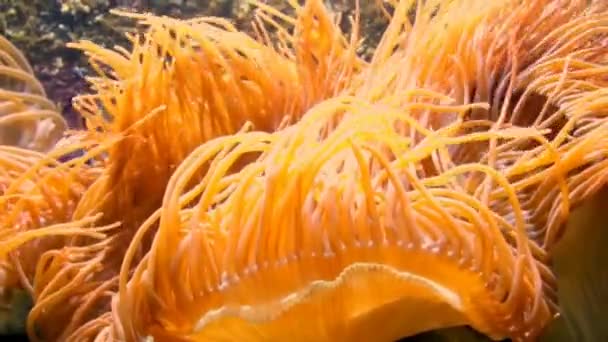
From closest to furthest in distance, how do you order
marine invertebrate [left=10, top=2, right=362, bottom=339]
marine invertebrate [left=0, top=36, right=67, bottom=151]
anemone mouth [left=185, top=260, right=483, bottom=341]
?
anemone mouth [left=185, top=260, right=483, bottom=341] → marine invertebrate [left=10, top=2, right=362, bottom=339] → marine invertebrate [left=0, top=36, right=67, bottom=151]

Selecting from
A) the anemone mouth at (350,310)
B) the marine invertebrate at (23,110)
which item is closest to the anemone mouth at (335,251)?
the anemone mouth at (350,310)

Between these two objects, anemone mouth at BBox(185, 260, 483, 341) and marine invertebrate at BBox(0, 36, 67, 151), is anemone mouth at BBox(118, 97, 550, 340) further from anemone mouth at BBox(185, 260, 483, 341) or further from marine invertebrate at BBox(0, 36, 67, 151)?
marine invertebrate at BBox(0, 36, 67, 151)

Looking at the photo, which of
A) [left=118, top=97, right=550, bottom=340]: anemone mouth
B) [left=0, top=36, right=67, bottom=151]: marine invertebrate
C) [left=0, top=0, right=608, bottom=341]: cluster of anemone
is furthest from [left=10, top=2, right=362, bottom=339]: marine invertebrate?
[left=118, top=97, right=550, bottom=340]: anemone mouth

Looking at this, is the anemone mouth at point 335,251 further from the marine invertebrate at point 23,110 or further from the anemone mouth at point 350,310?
the marine invertebrate at point 23,110

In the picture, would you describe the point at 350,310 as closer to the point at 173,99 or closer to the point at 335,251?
the point at 335,251

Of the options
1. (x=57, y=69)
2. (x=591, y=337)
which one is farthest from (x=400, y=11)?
(x=57, y=69)

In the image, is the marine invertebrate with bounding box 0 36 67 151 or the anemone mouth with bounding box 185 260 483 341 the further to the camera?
the marine invertebrate with bounding box 0 36 67 151
